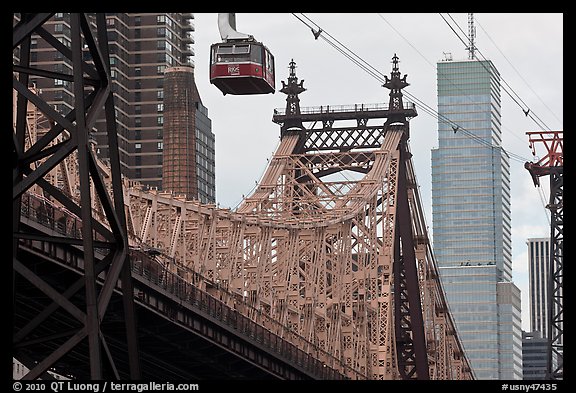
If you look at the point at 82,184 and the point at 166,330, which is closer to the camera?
the point at 82,184

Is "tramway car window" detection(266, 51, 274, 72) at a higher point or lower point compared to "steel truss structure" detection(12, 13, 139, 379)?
higher

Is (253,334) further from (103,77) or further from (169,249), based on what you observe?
(103,77)

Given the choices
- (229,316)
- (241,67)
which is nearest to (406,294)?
(229,316)

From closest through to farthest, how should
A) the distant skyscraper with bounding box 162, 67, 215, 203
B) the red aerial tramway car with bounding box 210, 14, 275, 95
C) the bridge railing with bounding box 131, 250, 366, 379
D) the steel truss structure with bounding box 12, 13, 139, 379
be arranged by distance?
the steel truss structure with bounding box 12, 13, 139, 379
the red aerial tramway car with bounding box 210, 14, 275, 95
the bridge railing with bounding box 131, 250, 366, 379
the distant skyscraper with bounding box 162, 67, 215, 203

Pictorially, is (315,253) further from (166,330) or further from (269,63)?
(269,63)

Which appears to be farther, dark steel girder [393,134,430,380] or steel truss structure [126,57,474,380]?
dark steel girder [393,134,430,380]

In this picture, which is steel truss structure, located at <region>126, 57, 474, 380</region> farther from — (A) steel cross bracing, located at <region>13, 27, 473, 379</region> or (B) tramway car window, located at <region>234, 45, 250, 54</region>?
(B) tramway car window, located at <region>234, 45, 250, 54</region>

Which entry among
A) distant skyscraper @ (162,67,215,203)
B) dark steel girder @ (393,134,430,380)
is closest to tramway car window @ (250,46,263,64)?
dark steel girder @ (393,134,430,380)
